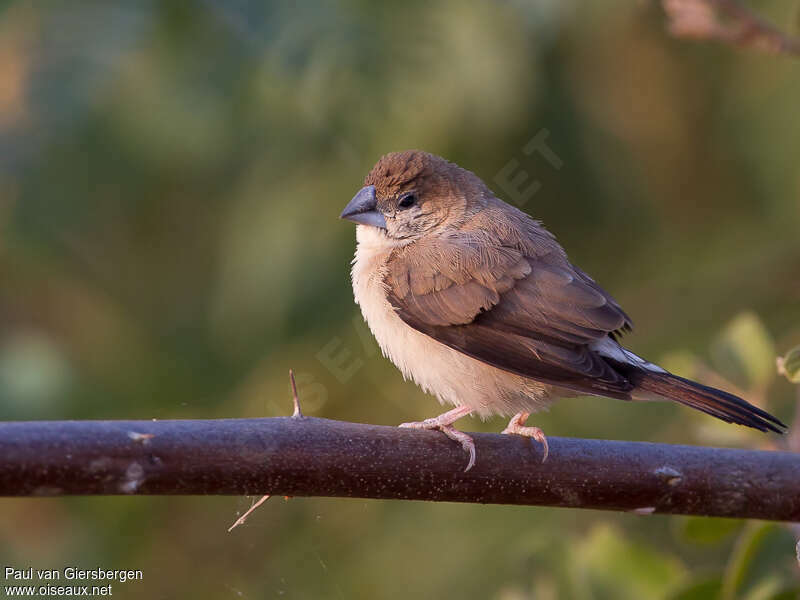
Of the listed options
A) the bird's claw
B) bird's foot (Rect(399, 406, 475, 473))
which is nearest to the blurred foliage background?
bird's foot (Rect(399, 406, 475, 473))

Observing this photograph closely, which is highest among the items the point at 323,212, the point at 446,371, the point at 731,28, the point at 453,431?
the point at 731,28

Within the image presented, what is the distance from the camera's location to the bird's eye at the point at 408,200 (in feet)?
14.4

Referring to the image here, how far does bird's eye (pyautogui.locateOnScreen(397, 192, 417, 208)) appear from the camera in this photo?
4391 mm

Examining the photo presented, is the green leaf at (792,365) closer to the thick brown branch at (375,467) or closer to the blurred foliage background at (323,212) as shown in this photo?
the thick brown branch at (375,467)

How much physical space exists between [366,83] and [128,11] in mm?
1073

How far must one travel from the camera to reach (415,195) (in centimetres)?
441

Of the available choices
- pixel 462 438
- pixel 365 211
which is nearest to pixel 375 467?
pixel 462 438

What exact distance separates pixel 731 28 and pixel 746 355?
48.8 inches

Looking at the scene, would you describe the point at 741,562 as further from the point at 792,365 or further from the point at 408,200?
the point at 408,200

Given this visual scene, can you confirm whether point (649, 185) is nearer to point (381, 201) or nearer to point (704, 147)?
point (704, 147)

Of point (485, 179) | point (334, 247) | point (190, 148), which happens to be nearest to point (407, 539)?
point (334, 247)

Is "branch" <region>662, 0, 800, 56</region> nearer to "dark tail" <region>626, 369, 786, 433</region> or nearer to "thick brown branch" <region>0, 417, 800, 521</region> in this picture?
"dark tail" <region>626, 369, 786, 433</region>

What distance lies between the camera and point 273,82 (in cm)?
461

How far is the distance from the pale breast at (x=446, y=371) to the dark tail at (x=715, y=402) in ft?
1.51
